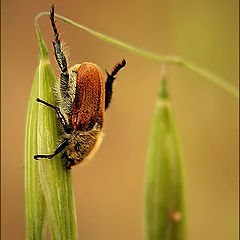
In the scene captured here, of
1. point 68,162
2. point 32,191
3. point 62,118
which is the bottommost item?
point 32,191

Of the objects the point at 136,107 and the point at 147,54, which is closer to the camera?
the point at 147,54

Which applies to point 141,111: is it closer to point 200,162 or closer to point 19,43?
point 200,162

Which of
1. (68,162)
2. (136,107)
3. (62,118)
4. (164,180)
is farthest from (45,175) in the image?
(136,107)

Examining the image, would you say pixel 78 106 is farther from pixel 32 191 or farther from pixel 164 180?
pixel 164 180

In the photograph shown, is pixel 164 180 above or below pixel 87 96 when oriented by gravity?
below

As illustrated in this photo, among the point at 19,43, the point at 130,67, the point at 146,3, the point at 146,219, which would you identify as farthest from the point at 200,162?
the point at 146,219
